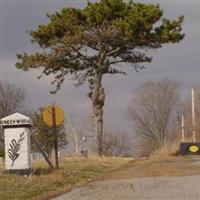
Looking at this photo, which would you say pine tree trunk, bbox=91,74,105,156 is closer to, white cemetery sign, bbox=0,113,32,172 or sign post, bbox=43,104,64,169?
sign post, bbox=43,104,64,169

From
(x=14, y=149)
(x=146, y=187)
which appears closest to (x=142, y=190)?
(x=146, y=187)

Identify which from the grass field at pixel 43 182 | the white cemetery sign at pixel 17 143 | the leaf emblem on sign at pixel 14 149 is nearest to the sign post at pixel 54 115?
the grass field at pixel 43 182

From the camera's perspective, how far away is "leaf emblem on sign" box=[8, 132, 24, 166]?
19688 millimetres

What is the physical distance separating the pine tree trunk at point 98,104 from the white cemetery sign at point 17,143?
19.3 meters

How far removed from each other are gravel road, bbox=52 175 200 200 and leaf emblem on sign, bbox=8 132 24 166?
12.7 feet

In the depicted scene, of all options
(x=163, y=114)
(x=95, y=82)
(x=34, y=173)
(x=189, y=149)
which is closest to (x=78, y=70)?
(x=95, y=82)

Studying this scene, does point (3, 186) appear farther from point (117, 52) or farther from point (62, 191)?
point (117, 52)

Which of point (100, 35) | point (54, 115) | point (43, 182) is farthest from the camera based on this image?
point (100, 35)

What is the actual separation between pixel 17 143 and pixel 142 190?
21.2ft

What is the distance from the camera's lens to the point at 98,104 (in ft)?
130

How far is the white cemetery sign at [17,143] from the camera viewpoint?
19609 mm

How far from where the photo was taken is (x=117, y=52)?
128 ft

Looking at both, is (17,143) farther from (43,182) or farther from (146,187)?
(146,187)

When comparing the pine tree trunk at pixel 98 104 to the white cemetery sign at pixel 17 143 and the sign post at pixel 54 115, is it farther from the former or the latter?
the white cemetery sign at pixel 17 143
